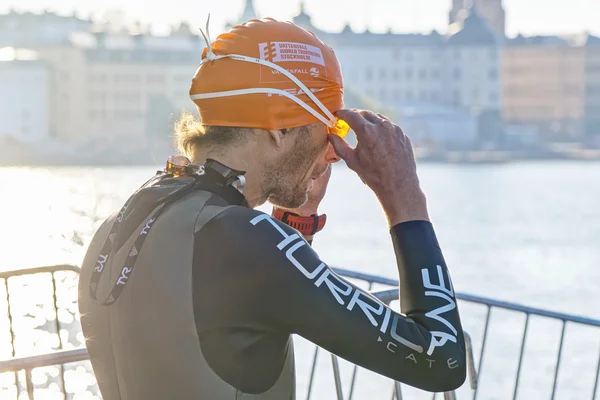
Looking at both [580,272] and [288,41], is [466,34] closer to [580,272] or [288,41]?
[580,272]

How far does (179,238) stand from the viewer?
1102 mm

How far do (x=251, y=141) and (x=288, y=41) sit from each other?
128 mm

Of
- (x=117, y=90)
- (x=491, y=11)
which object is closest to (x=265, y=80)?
(x=117, y=90)

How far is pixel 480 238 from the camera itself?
36.9 m

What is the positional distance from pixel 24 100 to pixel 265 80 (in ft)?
252

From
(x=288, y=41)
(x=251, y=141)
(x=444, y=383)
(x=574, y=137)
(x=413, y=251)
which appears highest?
(x=288, y=41)

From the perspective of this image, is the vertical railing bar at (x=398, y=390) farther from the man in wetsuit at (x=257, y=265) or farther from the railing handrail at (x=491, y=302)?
the man in wetsuit at (x=257, y=265)

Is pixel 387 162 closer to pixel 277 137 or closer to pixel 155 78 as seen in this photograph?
pixel 277 137

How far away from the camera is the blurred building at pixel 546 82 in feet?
289

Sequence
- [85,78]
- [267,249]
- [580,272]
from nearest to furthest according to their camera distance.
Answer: [267,249] < [580,272] < [85,78]

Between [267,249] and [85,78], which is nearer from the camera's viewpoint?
[267,249]

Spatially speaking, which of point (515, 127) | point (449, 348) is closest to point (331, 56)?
point (449, 348)

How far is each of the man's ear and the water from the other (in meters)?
3.63

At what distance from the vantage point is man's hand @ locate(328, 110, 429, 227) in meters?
1.23
